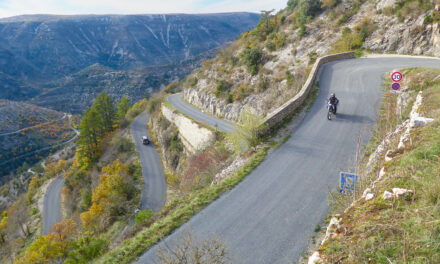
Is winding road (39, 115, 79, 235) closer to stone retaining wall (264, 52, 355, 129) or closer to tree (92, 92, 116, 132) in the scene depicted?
tree (92, 92, 116, 132)

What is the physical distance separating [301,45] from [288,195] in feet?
99.8

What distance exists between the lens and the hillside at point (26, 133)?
79.2 m

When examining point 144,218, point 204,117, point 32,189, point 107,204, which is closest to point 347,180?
point 144,218

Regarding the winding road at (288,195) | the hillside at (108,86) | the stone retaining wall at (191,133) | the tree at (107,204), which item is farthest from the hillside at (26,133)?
the winding road at (288,195)

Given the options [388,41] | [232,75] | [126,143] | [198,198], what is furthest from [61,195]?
[388,41]

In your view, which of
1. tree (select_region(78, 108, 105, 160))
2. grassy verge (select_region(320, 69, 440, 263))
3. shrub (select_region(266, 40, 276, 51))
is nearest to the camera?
grassy verge (select_region(320, 69, 440, 263))

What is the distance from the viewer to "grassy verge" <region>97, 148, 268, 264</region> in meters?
6.67

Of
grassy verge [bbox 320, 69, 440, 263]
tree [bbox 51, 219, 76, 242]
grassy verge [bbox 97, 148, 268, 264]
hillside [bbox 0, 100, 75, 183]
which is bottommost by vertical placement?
hillside [bbox 0, 100, 75, 183]

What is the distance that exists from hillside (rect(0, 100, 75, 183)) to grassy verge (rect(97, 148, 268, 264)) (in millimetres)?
92923

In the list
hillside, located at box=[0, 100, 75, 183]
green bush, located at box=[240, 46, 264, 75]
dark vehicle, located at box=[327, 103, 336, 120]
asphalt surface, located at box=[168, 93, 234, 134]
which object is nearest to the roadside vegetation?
asphalt surface, located at box=[168, 93, 234, 134]

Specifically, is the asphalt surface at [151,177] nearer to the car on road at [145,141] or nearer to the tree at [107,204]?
the car on road at [145,141]

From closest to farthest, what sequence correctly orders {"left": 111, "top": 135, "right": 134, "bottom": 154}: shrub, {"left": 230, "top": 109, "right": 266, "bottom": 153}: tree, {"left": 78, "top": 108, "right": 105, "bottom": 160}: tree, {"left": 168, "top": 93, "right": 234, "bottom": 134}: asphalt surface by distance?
{"left": 230, "top": 109, "right": 266, "bottom": 153}: tree < {"left": 168, "top": 93, "right": 234, "bottom": 134}: asphalt surface < {"left": 111, "top": 135, "right": 134, "bottom": 154}: shrub < {"left": 78, "top": 108, "right": 105, "bottom": 160}: tree

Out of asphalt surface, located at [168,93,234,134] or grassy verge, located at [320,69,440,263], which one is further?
asphalt surface, located at [168,93,234,134]

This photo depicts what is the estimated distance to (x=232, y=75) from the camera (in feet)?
114
